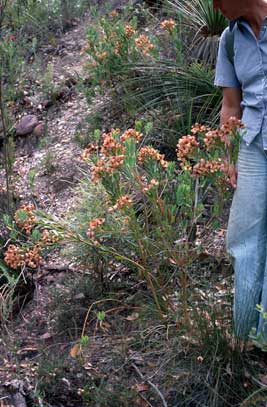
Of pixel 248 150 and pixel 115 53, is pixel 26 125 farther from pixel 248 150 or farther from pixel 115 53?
pixel 248 150

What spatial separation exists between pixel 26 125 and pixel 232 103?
12.4ft

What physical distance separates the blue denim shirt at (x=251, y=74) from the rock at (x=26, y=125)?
152 inches

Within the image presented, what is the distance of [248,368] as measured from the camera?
3.79 meters

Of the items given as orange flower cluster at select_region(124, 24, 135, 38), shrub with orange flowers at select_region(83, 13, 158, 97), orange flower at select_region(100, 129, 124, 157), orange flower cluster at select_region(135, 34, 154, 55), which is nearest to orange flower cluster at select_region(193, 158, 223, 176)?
orange flower at select_region(100, 129, 124, 157)

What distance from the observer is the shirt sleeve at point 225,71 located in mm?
3714

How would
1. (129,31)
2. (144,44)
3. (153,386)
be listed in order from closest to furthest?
(153,386)
(144,44)
(129,31)

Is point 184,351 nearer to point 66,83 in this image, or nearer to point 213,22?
point 213,22

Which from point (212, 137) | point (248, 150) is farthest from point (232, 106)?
point (212, 137)

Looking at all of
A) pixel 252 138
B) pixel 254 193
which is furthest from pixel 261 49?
pixel 254 193

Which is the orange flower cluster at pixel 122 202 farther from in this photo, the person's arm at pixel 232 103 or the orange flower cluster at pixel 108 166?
the person's arm at pixel 232 103

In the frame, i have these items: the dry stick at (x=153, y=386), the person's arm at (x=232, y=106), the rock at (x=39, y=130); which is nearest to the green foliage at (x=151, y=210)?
the person's arm at (x=232, y=106)

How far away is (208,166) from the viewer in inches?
136

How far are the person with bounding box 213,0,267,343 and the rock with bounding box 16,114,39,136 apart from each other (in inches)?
146

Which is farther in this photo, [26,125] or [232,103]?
[26,125]
